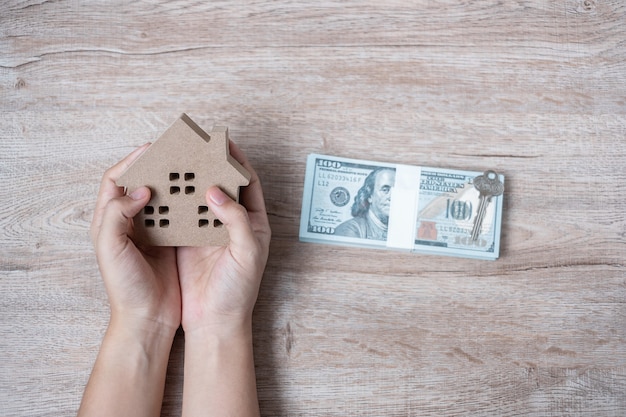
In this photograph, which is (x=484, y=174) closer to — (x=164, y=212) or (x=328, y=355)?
(x=328, y=355)

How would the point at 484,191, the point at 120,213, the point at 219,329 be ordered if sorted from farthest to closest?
1. the point at 484,191
2. the point at 219,329
3. the point at 120,213

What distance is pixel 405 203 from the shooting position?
1013 mm

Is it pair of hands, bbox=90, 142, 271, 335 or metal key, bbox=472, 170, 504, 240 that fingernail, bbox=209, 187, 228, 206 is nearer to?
pair of hands, bbox=90, 142, 271, 335

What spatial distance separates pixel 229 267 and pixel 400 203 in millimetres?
359

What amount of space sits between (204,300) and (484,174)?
0.56m

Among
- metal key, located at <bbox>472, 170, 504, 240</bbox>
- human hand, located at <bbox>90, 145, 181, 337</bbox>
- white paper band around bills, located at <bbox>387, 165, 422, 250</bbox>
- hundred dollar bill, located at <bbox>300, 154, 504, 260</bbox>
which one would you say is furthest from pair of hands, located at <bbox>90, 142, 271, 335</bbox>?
metal key, located at <bbox>472, 170, 504, 240</bbox>

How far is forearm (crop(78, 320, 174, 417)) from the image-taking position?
82 cm

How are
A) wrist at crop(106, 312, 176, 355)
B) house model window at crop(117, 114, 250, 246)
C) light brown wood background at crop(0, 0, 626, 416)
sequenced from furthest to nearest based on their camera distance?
1. light brown wood background at crop(0, 0, 626, 416)
2. wrist at crop(106, 312, 176, 355)
3. house model window at crop(117, 114, 250, 246)

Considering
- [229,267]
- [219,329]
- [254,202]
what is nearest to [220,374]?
[219,329]

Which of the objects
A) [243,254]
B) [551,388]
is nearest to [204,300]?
[243,254]

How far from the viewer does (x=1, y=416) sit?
0.95 m

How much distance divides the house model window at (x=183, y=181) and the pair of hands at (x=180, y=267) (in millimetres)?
18

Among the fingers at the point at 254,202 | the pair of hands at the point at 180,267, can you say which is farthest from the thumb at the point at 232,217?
the fingers at the point at 254,202

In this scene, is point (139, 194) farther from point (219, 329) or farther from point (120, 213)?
point (219, 329)
